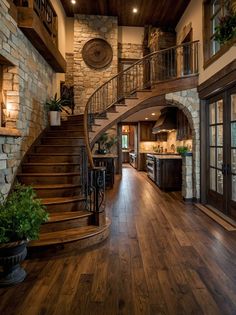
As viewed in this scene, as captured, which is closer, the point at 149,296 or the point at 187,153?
the point at 149,296

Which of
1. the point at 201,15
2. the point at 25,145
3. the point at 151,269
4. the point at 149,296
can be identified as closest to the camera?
the point at 149,296

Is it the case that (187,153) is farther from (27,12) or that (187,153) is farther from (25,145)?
(27,12)

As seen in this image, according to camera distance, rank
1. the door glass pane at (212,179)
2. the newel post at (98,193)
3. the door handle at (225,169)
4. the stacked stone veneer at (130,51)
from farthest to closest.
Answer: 1. the stacked stone veneer at (130,51)
2. the door glass pane at (212,179)
3. the door handle at (225,169)
4. the newel post at (98,193)

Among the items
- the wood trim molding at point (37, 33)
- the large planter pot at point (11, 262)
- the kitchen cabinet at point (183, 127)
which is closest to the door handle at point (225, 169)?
the kitchen cabinet at point (183, 127)

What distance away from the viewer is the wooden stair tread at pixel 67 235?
3.08 metres

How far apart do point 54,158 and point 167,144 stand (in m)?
6.60

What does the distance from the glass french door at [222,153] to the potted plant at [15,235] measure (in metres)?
3.56

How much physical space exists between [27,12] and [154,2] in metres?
4.90

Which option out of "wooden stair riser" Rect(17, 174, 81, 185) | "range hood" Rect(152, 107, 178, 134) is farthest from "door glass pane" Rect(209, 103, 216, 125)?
"wooden stair riser" Rect(17, 174, 81, 185)

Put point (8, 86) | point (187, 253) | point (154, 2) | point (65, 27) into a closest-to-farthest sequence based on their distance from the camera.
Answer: point (187, 253) < point (8, 86) < point (154, 2) < point (65, 27)

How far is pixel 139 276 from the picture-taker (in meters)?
2.54

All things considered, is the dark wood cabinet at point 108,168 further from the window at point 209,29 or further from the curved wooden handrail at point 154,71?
the window at point 209,29

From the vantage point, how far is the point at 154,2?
24.8ft

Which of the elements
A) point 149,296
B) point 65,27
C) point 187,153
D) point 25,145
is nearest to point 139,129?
point 65,27
